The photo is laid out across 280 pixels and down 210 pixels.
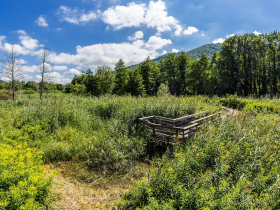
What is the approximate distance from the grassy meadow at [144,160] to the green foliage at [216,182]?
15 mm

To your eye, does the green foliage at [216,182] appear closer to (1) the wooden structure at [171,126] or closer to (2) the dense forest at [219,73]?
(1) the wooden structure at [171,126]

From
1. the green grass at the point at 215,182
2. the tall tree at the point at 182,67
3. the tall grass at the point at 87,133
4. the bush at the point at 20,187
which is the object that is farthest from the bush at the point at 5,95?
the tall tree at the point at 182,67

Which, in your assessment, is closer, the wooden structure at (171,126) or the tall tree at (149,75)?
the wooden structure at (171,126)

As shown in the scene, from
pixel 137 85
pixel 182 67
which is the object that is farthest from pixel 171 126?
pixel 182 67

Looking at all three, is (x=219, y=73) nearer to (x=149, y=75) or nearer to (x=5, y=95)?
(x=149, y=75)

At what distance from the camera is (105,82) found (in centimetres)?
3347

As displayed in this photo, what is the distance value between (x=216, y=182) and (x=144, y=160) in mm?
2954

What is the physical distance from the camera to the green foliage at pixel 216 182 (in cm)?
255

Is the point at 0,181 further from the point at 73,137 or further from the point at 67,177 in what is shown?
the point at 73,137

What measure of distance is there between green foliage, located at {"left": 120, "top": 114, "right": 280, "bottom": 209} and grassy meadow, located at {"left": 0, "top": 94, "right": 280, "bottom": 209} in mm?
15

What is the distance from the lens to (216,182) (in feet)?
10.0

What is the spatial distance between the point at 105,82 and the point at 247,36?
29.6m

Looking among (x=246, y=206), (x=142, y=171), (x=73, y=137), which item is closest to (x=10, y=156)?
(x=73, y=137)

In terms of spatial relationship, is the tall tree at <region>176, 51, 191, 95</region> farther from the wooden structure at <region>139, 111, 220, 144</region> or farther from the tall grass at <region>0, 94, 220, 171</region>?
the wooden structure at <region>139, 111, 220, 144</region>
